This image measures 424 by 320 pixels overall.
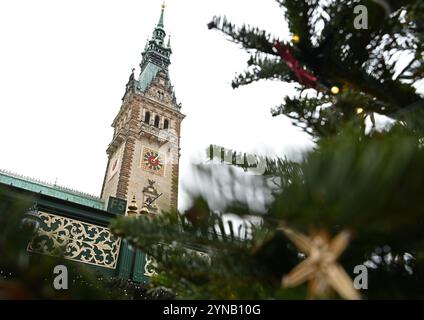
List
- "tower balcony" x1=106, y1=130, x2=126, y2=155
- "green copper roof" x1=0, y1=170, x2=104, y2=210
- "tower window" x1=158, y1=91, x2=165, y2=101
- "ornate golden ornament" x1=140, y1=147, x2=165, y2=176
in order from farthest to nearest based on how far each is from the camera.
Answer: "tower window" x1=158, y1=91, x2=165, y2=101 → "tower balcony" x1=106, y1=130, x2=126, y2=155 → "ornate golden ornament" x1=140, y1=147, x2=165, y2=176 → "green copper roof" x1=0, y1=170, x2=104, y2=210

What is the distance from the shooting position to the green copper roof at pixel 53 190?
2430cm

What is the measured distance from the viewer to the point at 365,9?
4.05 feet

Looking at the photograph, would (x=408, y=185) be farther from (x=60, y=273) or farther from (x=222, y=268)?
(x=60, y=273)

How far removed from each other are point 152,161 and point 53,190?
7.85 metres

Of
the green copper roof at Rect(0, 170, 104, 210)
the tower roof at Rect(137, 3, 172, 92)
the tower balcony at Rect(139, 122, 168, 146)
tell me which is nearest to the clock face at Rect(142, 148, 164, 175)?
the tower balcony at Rect(139, 122, 168, 146)

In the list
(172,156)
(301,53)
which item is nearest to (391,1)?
(301,53)

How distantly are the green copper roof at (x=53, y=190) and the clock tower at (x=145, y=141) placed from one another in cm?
145

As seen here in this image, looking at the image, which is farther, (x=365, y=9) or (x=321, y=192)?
(x=365, y=9)

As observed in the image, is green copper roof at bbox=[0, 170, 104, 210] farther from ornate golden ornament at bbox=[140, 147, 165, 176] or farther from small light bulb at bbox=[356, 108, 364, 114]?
small light bulb at bbox=[356, 108, 364, 114]

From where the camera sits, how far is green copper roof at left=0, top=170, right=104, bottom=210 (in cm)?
2430

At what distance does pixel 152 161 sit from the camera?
26.9m

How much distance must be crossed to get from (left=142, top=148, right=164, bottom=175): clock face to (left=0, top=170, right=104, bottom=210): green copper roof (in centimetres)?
468

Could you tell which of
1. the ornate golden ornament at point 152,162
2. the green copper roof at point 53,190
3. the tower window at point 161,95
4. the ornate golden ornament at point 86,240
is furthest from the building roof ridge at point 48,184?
the ornate golden ornament at point 86,240
